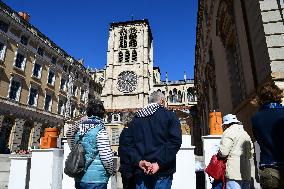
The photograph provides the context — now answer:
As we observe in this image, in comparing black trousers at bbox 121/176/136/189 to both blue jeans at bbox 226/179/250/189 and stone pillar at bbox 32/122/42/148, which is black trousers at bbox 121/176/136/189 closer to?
blue jeans at bbox 226/179/250/189

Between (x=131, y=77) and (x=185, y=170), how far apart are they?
45.7m

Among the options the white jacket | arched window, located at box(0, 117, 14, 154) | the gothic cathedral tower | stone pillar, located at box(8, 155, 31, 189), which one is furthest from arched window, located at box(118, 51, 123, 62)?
the white jacket

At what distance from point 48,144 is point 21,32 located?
2335 centimetres

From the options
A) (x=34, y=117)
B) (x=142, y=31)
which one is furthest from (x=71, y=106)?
(x=142, y=31)

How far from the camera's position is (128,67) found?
51094 mm

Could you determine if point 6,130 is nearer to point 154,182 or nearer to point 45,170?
point 45,170

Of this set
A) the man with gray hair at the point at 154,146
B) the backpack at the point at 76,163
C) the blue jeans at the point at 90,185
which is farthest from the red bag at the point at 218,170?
the backpack at the point at 76,163

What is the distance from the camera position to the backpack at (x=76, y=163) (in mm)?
3160

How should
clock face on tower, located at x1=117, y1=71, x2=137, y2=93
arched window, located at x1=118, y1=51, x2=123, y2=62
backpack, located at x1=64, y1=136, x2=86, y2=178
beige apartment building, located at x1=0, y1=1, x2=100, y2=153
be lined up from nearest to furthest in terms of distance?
backpack, located at x1=64, y1=136, x2=86, y2=178
beige apartment building, located at x1=0, y1=1, x2=100, y2=153
clock face on tower, located at x1=117, y1=71, x2=137, y2=93
arched window, located at x1=118, y1=51, x2=123, y2=62

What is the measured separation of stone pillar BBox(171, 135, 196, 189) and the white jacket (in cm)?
137

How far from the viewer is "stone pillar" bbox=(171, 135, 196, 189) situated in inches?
195

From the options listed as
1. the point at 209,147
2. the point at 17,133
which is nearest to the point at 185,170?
the point at 209,147

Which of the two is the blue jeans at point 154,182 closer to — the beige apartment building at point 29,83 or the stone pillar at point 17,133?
the beige apartment building at point 29,83

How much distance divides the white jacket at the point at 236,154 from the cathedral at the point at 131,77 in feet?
137
